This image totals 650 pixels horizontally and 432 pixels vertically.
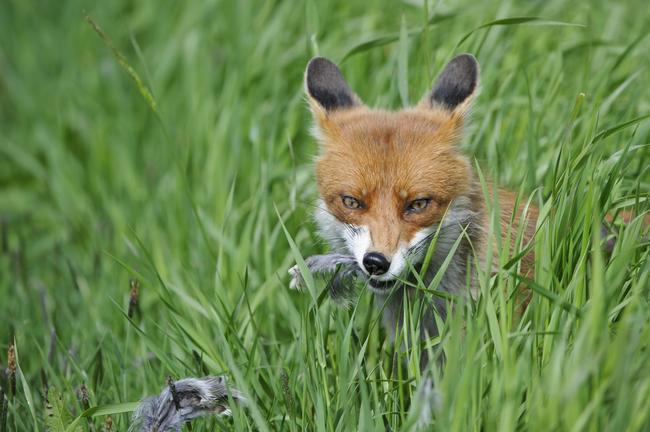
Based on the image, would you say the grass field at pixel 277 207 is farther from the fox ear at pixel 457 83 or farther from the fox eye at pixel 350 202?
the fox eye at pixel 350 202

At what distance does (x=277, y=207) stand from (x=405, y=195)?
1658mm

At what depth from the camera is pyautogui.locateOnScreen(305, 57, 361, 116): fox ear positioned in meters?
5.36

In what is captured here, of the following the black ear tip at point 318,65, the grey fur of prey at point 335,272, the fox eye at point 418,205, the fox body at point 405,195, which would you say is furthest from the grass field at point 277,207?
the fox eye at point 418,205

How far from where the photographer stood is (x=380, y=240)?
450 cm

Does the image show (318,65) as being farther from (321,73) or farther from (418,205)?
(418,205)

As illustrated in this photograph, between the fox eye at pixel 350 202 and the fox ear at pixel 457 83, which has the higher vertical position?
the fox ear at pixel 457 83

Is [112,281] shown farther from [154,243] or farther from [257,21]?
[257,21]

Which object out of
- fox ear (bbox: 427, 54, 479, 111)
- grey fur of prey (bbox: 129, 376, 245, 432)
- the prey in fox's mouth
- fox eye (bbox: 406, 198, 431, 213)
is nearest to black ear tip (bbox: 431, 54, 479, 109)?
fox ear (bbox: 427, 54, 479, 111)

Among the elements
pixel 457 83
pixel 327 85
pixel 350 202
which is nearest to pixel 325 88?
pixel 327 85

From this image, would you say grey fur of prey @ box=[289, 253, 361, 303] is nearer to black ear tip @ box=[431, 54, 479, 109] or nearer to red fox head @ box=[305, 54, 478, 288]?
red fox head @ box=[305, 54, 478, 288]

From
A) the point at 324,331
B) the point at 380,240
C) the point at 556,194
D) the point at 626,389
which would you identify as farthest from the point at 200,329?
the point at 626,389

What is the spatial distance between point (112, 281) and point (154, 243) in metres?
0.45

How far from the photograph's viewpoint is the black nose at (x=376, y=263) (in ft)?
14.3

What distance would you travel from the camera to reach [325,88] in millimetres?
5457
